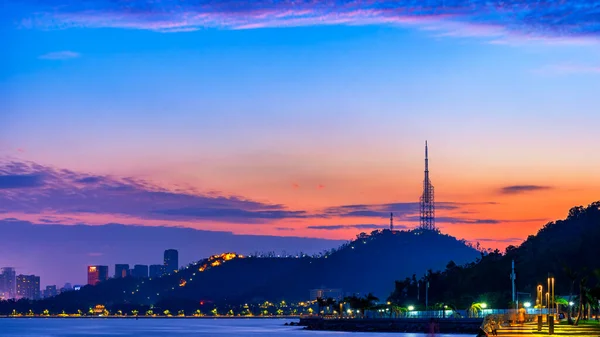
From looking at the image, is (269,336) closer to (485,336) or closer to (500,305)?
(500,305)

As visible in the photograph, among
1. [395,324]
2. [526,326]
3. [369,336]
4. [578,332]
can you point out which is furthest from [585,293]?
[395,324]

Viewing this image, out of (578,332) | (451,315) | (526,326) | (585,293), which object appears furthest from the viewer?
(451,315)

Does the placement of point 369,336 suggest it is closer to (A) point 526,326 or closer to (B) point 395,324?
(B) point 395,324

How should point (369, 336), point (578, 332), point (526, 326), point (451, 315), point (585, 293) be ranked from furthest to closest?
1. point (451, 315)
2. point (369, 336)
3. point (585, 293)
4. point (526, 326)
5. point (578, 332)

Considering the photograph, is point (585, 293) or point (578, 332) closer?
point (578, 332)

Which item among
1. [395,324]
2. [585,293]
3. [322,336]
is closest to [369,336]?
[322,336]

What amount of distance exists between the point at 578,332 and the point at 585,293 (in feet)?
120

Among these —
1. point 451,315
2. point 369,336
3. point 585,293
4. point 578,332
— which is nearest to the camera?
point 578,332

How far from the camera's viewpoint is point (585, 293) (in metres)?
102

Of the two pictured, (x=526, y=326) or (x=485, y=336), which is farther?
(x=526, y=326)

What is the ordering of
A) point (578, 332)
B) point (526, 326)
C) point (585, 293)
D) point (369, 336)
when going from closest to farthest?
point (578, 332), point (526, 326), point (585, 293), point (369, 336)

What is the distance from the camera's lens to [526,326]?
74562mm

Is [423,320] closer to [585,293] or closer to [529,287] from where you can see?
[529,287]

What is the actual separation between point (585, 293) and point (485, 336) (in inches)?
1403
